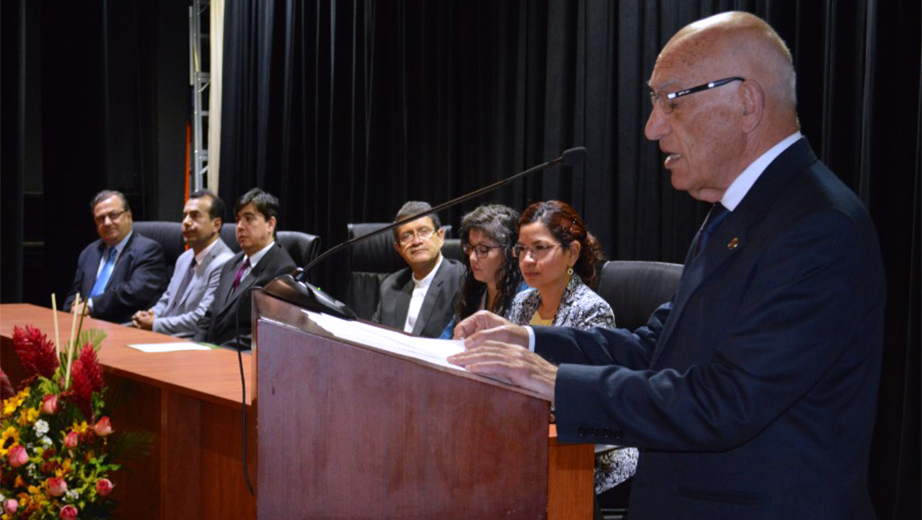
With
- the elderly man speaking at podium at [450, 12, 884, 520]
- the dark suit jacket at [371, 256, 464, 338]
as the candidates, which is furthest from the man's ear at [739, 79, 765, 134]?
the dark suit jacket at [371, 256, 464, 338]

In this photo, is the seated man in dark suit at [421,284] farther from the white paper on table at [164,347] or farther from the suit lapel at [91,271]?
the suit lapel at [91,271]

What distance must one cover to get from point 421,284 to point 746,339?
3.10m

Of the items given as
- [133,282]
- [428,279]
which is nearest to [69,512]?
[428,279]

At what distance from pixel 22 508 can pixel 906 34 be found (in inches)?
105

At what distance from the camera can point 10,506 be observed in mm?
1864

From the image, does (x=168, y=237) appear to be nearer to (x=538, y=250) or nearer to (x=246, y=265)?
(x=246, y=265)

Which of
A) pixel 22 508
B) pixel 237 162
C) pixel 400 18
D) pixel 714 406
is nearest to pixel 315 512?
pixel 714 406

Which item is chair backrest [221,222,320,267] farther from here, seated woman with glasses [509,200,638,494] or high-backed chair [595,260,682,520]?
high-backed chair [595,260,682,520]

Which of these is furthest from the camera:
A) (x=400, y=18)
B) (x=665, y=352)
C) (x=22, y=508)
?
(x=400, y=18)

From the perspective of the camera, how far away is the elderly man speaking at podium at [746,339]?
1.07 metres

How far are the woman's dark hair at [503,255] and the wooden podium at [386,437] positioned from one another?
2247 mm

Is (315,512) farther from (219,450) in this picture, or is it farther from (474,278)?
(474,278)

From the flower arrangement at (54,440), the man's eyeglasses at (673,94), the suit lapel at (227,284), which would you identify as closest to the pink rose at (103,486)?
the flower arrangement at (54,440)

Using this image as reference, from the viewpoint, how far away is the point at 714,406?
42.1 inches
